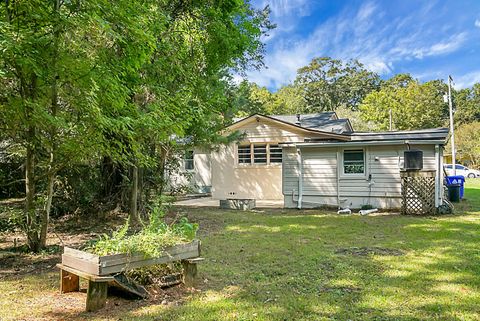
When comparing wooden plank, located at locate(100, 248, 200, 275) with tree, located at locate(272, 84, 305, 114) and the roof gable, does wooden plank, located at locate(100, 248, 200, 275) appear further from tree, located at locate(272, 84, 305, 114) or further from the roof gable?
tree, located at locate(272, 84, 305, 114)

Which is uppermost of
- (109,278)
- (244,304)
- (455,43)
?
(455,43)

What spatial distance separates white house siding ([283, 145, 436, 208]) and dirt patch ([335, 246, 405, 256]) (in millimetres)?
5622

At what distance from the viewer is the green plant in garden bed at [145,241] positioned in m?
3.61

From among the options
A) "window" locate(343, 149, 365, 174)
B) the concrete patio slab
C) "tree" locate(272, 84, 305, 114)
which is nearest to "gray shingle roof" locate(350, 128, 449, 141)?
"window" locate(343, 149, 365, 174)

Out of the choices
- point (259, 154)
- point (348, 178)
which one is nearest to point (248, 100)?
point (259, 154)

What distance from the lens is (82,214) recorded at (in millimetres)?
8945

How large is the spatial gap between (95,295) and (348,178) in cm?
980

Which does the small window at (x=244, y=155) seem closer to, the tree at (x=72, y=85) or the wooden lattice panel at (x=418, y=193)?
the wooden lattice panel at (x=418, y=193)

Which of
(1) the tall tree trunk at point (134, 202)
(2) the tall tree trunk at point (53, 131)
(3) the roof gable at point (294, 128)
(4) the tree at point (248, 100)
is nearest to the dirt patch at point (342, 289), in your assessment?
(2) the tall tree trunk at point (53, 131)

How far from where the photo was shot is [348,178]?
11.7 meters

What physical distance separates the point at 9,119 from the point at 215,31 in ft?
18.3

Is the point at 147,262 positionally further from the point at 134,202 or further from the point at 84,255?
the point at 134,202

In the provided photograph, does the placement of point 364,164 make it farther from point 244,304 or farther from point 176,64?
point 244,304

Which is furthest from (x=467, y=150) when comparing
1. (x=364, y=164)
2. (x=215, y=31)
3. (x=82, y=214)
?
(x=82, y=214)
